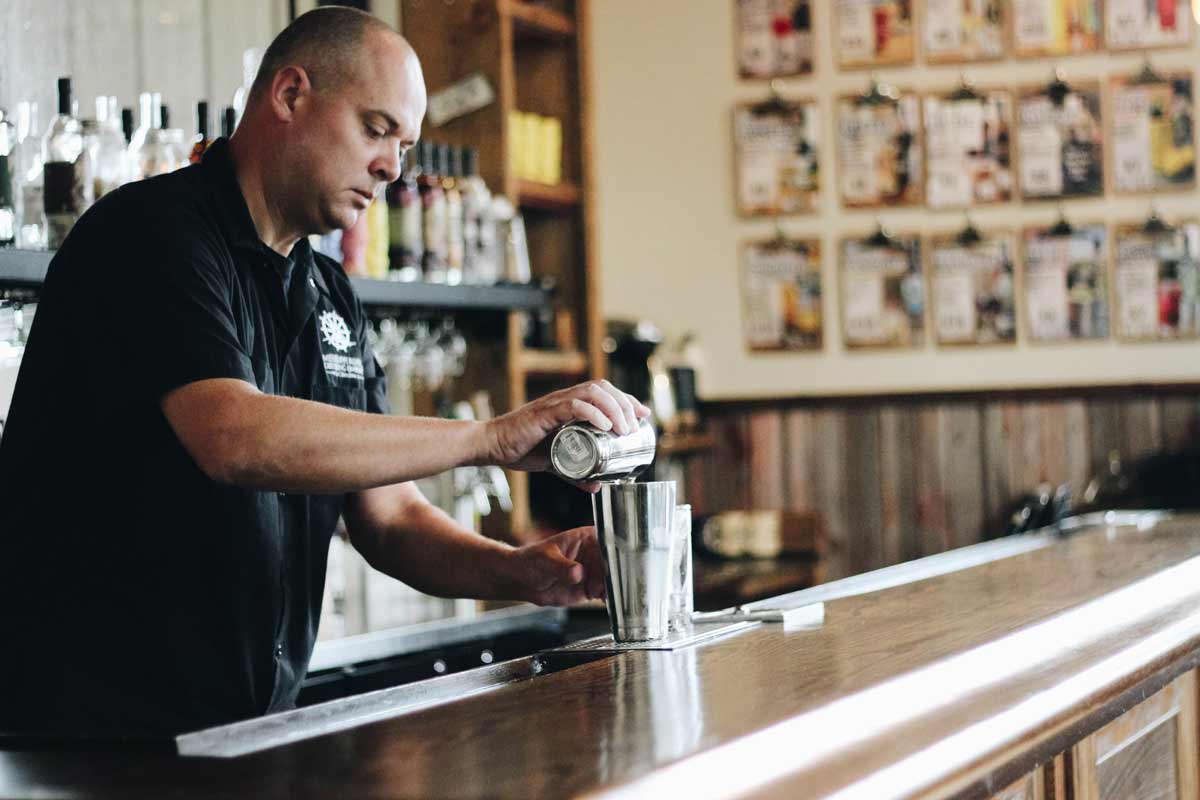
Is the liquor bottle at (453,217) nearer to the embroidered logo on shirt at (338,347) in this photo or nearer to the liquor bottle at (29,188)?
the liquor bottle at (29,188)

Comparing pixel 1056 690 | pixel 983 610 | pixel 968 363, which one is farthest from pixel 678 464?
pixel 1056 690

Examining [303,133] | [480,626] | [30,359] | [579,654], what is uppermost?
[303,133]

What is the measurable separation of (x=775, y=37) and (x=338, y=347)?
3.78m

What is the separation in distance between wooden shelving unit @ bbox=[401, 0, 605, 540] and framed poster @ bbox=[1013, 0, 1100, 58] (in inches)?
63.3

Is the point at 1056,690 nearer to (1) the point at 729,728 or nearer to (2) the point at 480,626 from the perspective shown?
(1) the point at 729,728

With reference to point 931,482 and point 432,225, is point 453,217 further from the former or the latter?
point 931,482

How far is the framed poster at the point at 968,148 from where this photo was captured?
543cm

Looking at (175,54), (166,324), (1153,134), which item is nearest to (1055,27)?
(1153,134)

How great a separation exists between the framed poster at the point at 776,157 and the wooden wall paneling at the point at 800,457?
73 cm

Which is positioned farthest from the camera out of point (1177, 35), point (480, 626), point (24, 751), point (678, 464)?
point (678, 464)

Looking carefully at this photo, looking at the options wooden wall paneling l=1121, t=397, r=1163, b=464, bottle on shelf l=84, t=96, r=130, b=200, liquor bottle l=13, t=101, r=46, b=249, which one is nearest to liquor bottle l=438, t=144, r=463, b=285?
bottle on shelf l=84, t=96, r=130, b=200

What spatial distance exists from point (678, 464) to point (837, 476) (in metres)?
0.56

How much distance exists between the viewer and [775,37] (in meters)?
5.59

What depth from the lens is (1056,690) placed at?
5.02ft
